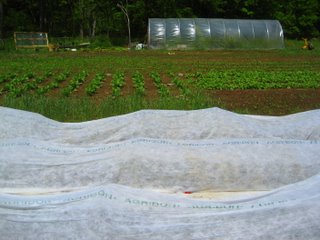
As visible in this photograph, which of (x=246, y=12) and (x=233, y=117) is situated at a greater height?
(x=233, y=117)

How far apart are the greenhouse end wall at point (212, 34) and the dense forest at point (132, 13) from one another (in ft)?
23.9

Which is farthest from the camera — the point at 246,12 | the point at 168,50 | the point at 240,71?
the point at 246,12

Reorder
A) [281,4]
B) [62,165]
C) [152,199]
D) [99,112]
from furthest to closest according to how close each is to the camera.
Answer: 1. [281,4]
2. [99,112]
3. [62,165]
4. [152,199]

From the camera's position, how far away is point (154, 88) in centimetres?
1108

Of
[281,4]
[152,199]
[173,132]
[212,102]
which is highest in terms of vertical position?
[152,199]

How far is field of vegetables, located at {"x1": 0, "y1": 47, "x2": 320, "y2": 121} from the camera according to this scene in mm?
7807

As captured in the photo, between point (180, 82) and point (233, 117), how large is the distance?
22.4ft

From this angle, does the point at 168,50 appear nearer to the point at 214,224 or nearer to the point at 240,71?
the point at 240,71

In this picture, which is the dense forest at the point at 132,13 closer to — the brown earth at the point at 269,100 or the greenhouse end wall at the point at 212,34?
the greenhouse end wall at the point at 212,34

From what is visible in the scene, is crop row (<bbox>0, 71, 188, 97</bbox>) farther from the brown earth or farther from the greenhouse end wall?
the greenhouse end wall

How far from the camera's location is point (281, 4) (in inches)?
1480

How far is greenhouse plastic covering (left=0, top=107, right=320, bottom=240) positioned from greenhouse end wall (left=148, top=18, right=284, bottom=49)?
19693 millimetres

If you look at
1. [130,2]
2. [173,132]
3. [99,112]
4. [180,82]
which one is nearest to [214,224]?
[173,132]

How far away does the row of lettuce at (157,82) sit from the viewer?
416 inches
